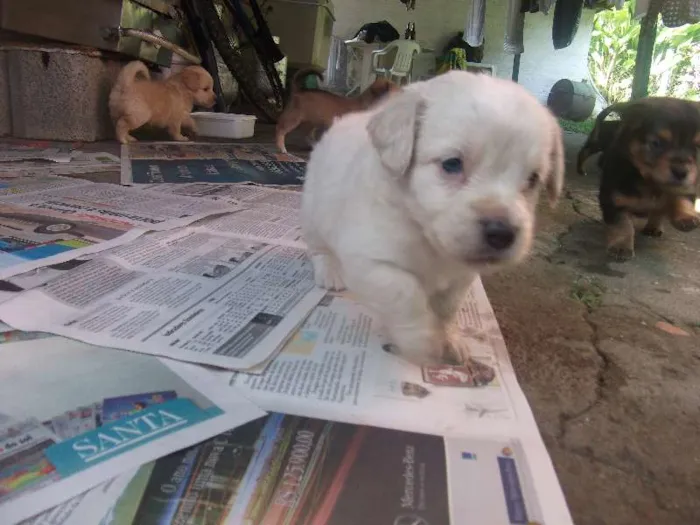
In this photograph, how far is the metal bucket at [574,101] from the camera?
768cm

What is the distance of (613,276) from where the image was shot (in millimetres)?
2023

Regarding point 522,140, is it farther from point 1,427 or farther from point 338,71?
point 338,71

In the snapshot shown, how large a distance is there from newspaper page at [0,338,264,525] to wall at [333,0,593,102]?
28.5ft

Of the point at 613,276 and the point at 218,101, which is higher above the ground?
the point at 218,101

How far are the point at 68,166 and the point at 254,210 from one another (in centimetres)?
121

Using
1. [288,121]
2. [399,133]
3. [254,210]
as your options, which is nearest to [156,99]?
[288,121]

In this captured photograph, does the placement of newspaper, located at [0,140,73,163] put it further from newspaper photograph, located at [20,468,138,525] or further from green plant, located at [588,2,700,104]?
green plant, located at [588,2,700,104]

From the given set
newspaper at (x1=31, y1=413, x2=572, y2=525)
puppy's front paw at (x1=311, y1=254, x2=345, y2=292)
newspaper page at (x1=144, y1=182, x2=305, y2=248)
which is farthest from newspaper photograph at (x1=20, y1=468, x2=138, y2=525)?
newspaper page at (x1=144, y1=182, x2=305, y2=248)

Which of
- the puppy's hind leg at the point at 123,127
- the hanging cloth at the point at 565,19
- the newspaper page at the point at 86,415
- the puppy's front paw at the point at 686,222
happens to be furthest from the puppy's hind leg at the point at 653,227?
the puppy's hind leg at the point at 123,127

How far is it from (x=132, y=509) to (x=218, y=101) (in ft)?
15.9

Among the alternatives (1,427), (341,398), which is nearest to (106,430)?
(1,427)

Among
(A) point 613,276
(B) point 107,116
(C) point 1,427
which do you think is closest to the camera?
(C) point 1,427

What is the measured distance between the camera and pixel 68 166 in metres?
2.87

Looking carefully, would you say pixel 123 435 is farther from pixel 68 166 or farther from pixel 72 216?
pixel 68 166
